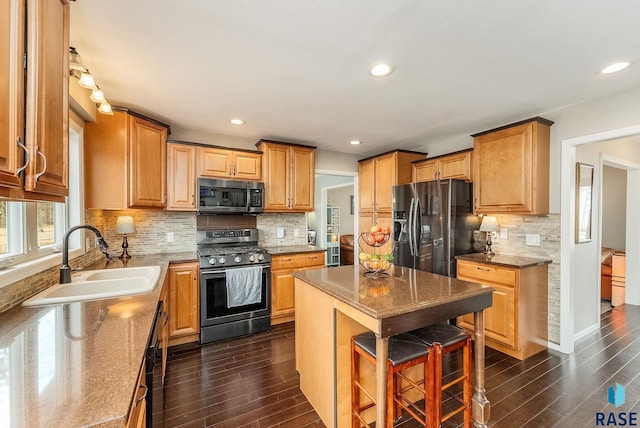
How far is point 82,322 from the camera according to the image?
123 centimetres

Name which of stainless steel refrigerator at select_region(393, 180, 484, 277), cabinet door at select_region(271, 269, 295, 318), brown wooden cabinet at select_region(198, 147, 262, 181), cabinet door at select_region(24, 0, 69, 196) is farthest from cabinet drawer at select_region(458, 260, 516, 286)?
cabinet door at select_region(24, 0, 69, 196)

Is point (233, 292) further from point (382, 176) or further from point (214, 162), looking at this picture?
point (382, 176)

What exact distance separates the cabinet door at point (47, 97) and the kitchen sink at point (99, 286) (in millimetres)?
695

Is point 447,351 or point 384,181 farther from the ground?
point 384,181

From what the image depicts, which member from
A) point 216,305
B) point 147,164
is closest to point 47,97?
point 147,164

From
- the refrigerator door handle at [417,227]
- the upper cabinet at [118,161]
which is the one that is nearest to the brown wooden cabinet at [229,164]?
the upper cabinet at [118,161]

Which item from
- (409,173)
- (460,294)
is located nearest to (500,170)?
(409,173)

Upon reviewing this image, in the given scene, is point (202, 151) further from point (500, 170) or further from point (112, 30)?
point (500, 170)

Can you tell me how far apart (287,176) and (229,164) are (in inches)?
29.4

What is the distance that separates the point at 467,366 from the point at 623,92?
2693 millimetres

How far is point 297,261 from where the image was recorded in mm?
3518

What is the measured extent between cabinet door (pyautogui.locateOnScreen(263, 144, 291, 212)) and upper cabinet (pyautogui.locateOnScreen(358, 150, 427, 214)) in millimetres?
1420

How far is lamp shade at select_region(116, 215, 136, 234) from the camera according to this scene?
2873 mm

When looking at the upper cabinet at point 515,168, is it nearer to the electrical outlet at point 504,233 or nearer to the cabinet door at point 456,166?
the cabinet door at point 456,166
